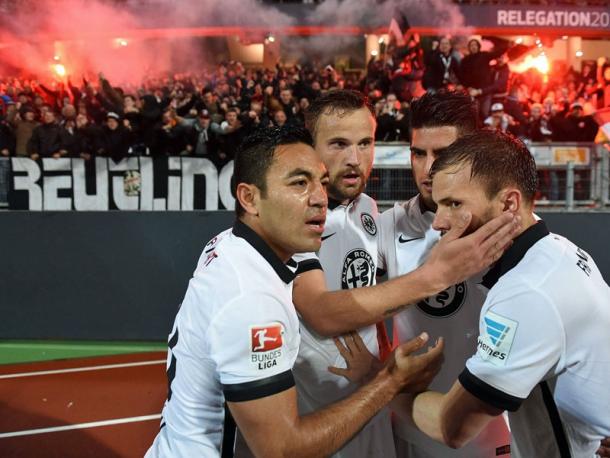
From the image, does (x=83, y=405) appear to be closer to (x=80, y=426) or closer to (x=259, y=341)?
(x=80, y=426)

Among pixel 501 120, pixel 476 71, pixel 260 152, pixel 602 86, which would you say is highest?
pixel 476 71

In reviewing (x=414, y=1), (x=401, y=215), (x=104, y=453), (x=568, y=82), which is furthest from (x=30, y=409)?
(x=414, y=1)

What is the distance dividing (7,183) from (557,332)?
7.92 m

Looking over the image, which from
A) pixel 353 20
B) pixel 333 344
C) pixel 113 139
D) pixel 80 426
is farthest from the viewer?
pixel 353 20

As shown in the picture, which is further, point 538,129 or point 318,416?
point 538,129

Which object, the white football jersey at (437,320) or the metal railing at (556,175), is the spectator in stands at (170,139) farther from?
the white football jersey at (437,320)

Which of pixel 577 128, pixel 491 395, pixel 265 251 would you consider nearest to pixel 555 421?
pixel 491 395

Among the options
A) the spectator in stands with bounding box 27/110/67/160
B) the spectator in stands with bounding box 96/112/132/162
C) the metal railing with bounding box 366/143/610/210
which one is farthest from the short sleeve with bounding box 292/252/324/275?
the spectator in stands with bounding box 27/110/67/160

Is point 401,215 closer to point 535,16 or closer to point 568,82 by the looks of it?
point 568,82

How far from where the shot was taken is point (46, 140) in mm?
9344

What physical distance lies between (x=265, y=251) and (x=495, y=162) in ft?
2.86

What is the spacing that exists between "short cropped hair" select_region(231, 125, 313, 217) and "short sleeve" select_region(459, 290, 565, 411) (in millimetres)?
927

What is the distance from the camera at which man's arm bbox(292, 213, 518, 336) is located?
212 cm

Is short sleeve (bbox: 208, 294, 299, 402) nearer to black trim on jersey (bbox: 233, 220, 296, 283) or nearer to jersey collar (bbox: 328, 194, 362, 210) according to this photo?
black trim on jersey (bbox: 233, 220, 296, 283)
